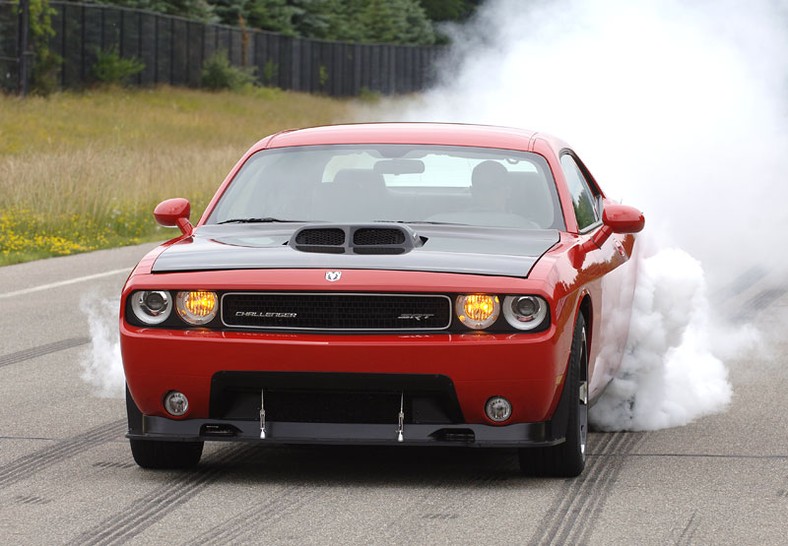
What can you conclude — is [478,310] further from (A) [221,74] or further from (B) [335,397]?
(A) [221,74]

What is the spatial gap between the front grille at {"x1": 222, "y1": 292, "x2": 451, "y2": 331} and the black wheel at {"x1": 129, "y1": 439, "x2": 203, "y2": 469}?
2.38 ft

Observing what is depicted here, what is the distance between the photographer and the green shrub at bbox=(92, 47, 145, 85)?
5878 cm

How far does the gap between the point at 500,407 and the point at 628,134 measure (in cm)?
1847

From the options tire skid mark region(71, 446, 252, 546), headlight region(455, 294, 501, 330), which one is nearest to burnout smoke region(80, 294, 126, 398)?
tire skid mark region(71, 446, 252, 546)

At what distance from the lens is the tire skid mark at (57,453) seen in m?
7.14

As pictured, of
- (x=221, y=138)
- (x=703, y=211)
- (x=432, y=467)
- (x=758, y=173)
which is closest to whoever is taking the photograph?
(x=432, y=467)

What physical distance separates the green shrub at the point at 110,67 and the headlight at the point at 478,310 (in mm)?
53324

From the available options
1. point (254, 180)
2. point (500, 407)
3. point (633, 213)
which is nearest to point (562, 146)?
point (633, 213)

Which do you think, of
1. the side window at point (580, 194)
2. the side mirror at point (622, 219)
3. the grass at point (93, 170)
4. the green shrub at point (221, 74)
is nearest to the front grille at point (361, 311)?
the side window at point (580, 194)

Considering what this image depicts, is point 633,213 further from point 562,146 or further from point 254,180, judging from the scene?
point 254,180

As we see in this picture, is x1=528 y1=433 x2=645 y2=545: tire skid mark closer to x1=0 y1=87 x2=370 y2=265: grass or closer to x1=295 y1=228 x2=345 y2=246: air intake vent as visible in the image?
x1=295 y1=228 x2=345 y2=246: air intake vent

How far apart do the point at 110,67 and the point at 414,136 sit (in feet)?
170

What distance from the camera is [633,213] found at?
26.1 ft

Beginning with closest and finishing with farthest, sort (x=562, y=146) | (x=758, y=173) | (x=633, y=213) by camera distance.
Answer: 1. (x=633, y=213)
2. (x=562, y=146)
3. (x=758, y=173)
